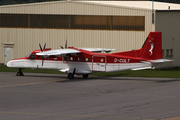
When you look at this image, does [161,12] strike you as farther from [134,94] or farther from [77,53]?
[134,94]

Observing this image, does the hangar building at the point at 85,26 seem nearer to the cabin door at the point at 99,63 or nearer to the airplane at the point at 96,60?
the airplane at the point at 96,60

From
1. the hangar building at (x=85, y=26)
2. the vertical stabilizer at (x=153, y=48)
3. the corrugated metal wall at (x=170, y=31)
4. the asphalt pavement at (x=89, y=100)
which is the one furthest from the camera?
the hangar building at (x=85, y=26)

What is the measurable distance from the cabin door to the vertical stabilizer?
12.0 feet

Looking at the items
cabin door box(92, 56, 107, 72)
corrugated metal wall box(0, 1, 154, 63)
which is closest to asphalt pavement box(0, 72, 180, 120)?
cabin door box(92, 56, 107, 72)

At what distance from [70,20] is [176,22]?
15.6 m

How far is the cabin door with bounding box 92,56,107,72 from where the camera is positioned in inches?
1188

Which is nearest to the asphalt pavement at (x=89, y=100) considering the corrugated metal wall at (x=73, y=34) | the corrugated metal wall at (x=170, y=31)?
the corrugated metal wall at (x=73, y=34)

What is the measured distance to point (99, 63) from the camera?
3038 cm

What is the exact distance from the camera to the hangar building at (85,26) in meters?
43.0

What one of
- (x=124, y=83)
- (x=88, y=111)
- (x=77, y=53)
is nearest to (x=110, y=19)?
(x=77, y=53)

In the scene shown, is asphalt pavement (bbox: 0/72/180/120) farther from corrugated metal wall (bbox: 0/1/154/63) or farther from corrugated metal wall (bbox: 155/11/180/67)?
corrugated metal wall (bbox: 155/11/180/67)

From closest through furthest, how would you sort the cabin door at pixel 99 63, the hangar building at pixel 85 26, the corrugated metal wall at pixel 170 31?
the cabin door at pixel 99 63
the corrugated metal wall at pixel 170 31
the hangar building at pixel 85 26

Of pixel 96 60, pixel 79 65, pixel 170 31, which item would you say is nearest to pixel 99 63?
pixel 96 60

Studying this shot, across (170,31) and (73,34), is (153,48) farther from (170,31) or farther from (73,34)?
(73,34)
